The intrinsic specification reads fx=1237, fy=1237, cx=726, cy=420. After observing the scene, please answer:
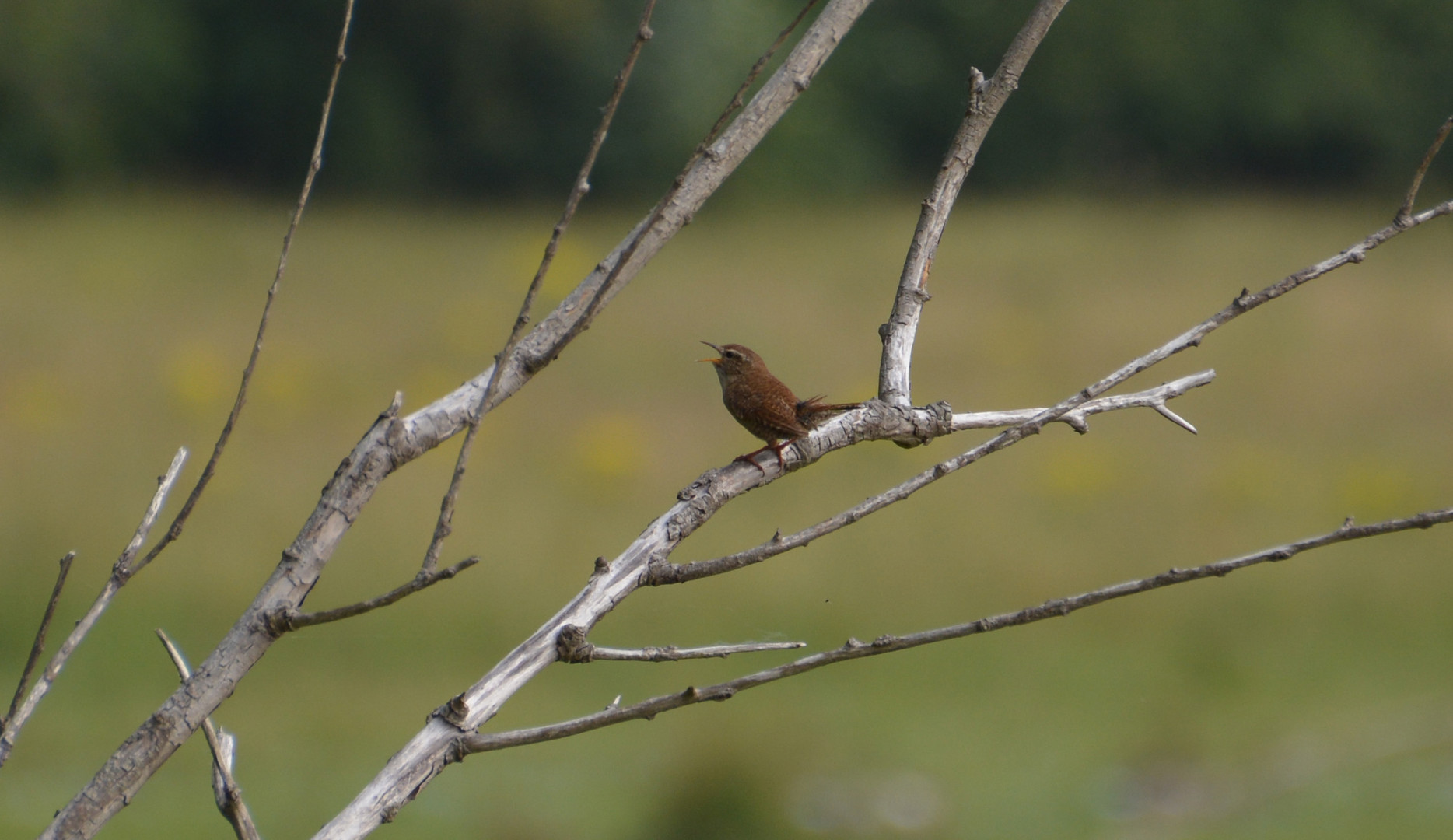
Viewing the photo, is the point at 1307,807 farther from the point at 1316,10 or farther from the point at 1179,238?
the point at 1316,10

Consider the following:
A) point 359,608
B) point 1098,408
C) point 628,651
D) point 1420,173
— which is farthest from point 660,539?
point 1420,173

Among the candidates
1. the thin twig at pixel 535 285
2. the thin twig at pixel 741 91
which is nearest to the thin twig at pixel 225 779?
the thin twig at pixel 535 285

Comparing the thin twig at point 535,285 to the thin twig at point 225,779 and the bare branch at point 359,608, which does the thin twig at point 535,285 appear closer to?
the bare branch at point 359,608

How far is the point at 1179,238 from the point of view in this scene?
754cm

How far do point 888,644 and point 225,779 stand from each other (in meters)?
0.31

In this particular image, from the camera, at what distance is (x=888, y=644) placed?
573mm

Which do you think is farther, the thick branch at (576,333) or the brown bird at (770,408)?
the brown bird at (770,408)

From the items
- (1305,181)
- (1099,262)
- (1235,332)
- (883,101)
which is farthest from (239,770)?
(1305,181)

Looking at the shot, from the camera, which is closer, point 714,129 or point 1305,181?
point 714,129

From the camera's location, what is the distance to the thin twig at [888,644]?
1.78 ft

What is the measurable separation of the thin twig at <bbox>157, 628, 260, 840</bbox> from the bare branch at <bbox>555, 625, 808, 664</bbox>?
0.15 metres

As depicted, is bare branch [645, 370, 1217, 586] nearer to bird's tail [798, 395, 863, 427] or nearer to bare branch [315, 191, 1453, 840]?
bare branch [315, 191, 1453, 840]

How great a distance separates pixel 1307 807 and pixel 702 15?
4.69 m

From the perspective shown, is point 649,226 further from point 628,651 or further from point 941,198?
point 941,198
